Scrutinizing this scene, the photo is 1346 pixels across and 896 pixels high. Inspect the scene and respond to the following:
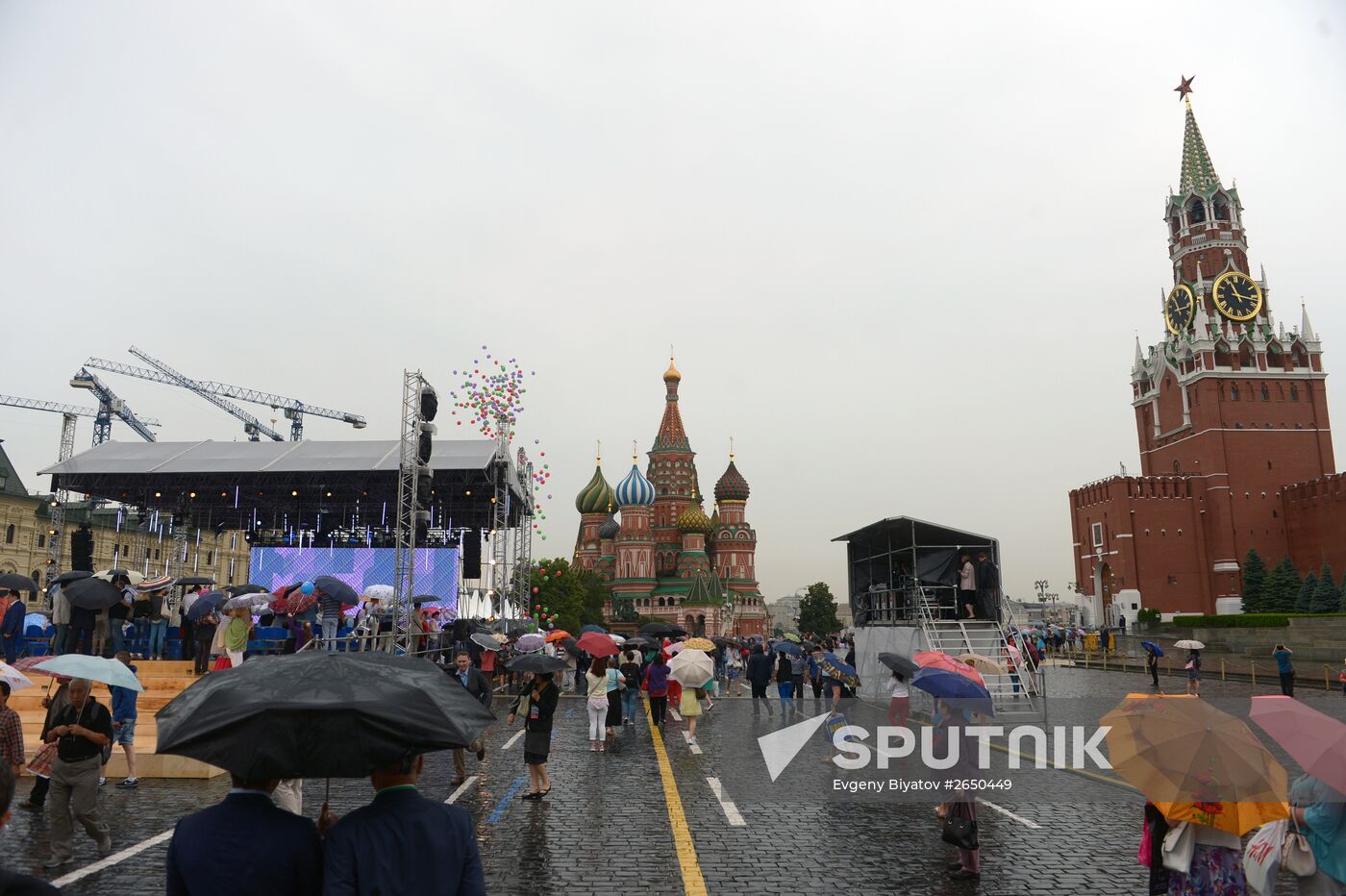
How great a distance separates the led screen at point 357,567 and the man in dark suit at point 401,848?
30274 mm

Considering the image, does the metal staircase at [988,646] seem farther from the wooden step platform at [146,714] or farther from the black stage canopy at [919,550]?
the wooden step platform at [146,714]

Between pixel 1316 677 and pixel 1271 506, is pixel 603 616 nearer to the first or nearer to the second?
pixel 1271 506

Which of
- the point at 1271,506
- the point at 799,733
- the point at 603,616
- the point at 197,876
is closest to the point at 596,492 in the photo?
the point at 603,616

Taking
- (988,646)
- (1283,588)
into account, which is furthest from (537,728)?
(1283,588)

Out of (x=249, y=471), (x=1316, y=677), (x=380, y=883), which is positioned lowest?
(x=1316, y=677)

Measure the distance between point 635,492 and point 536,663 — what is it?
250ft

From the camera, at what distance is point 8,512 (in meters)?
57.0

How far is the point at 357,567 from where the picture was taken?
33531mm

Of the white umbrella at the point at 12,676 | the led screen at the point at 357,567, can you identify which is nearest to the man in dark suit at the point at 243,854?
the white umbrella at the point at 12,676

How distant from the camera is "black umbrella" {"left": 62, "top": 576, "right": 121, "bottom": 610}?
14.1 metres

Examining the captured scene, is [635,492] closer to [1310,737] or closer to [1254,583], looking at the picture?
[1254,583]

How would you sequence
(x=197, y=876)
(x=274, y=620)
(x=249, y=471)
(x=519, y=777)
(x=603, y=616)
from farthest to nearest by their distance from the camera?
(x=603, y=616), (x=249, y=471), (x=274, y=620), (x=519, y=777), (x=197, y=876)

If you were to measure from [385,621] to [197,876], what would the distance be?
19695 mm

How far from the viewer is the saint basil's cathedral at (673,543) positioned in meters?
83.3
